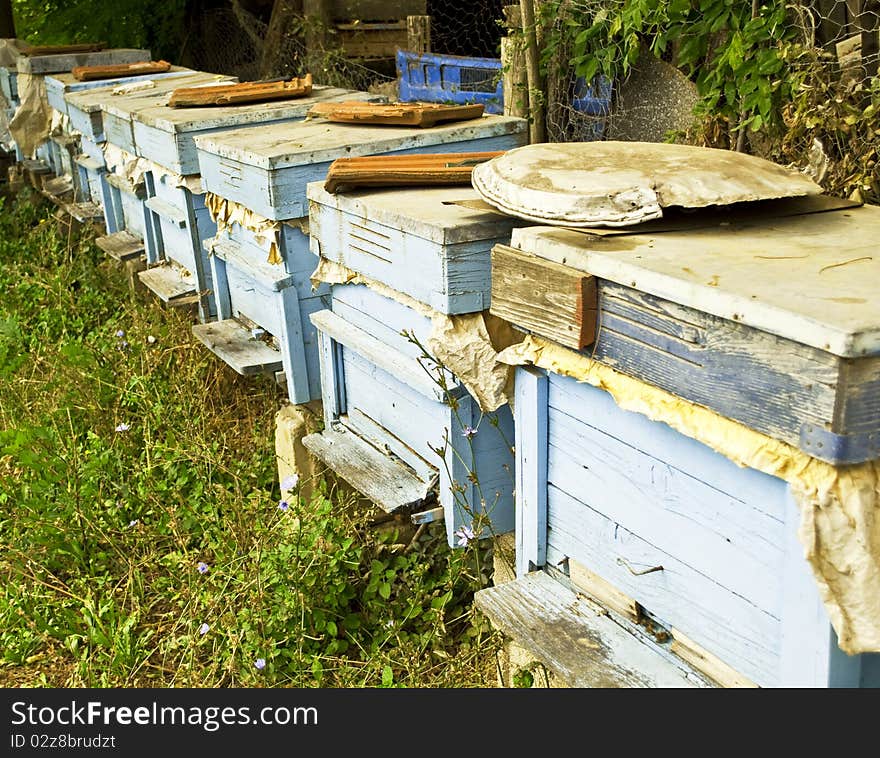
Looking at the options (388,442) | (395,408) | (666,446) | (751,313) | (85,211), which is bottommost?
(85,211)

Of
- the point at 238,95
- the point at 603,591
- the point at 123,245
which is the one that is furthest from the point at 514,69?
the point at 603,591

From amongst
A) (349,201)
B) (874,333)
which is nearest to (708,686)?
(874,333)

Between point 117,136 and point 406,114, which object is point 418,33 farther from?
point 406,114

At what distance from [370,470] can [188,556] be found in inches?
36.8

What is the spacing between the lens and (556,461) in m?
2.21

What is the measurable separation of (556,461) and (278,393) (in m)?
2.68

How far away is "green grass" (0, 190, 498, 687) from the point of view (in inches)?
121

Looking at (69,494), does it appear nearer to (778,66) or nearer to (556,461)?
(556,461)

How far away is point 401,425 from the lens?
2.90m

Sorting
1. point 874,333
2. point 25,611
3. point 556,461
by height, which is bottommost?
point 25,611

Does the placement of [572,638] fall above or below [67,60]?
below

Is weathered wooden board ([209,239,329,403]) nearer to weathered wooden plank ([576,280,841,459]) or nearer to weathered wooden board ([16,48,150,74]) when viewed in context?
weathered wooden plank ([576,280,841,459])

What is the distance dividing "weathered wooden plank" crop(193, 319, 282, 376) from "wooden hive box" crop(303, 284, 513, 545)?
0.56 meters

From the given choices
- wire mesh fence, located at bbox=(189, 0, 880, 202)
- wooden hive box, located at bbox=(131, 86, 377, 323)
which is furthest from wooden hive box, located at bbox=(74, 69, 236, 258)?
wire mesh fence, located at bbox=(189, 0, 880, 202)
